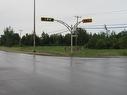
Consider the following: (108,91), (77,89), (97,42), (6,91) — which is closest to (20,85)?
(6,91)

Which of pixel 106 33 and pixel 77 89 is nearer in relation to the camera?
pixel 77 89

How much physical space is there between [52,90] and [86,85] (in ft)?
5.78

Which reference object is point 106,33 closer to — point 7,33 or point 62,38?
point 62,38

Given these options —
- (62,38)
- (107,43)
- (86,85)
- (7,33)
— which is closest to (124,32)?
(107,43)

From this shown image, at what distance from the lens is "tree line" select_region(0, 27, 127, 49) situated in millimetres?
103394

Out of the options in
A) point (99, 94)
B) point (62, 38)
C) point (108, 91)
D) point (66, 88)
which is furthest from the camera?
point (62, 38)

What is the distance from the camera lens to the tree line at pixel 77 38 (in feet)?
339

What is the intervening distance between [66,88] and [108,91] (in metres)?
1.54

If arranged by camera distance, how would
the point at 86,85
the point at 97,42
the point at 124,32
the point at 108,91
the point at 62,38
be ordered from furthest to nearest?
the point at 62,38 → the point at 124,32 → the point at 97,42 → the point at 86,85 → the point at 108,91

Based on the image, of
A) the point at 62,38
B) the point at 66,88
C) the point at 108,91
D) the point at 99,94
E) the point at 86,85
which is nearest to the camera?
the point at 99,94

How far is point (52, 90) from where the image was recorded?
35.3ft

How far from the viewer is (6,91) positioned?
1078 centimetres

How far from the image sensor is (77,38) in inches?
5502

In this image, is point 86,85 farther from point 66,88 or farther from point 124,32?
point 124,32
